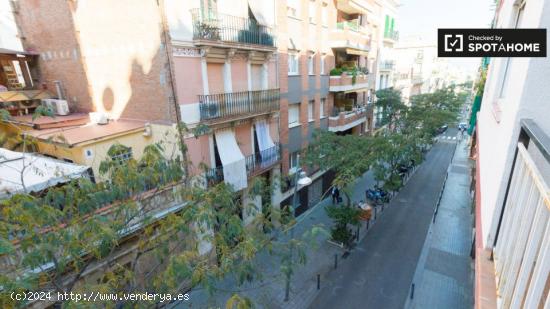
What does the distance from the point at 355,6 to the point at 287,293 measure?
692 inches

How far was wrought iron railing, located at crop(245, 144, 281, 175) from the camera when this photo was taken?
Result: 12.1 metres

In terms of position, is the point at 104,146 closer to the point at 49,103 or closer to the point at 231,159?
the point at 231,159

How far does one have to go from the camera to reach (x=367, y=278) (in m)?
11.2

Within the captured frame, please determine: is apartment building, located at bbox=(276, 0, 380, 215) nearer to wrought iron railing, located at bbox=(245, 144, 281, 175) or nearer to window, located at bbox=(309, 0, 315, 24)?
window, located at bbox=(309, 0, 315, 24)

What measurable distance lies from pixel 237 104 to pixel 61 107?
7672 millimetres

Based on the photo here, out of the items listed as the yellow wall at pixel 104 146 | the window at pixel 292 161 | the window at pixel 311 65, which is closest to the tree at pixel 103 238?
the yellow wall at pixel 104 146

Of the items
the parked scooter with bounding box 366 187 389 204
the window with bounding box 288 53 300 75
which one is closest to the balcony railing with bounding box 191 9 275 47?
the window with bounding box 288 53 300 75

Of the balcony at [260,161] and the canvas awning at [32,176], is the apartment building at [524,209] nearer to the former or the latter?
the canvas awning at [32,176]

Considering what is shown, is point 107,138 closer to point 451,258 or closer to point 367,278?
point 367,278

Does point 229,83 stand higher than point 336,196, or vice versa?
point 229,83

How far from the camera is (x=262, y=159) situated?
41.8 ft

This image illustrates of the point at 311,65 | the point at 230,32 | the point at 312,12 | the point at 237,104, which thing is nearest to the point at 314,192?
the point at 311,65

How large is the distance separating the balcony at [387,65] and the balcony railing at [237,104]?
52.1ft

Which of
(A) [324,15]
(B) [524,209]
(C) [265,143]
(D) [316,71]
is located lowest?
(C) [265,143]
